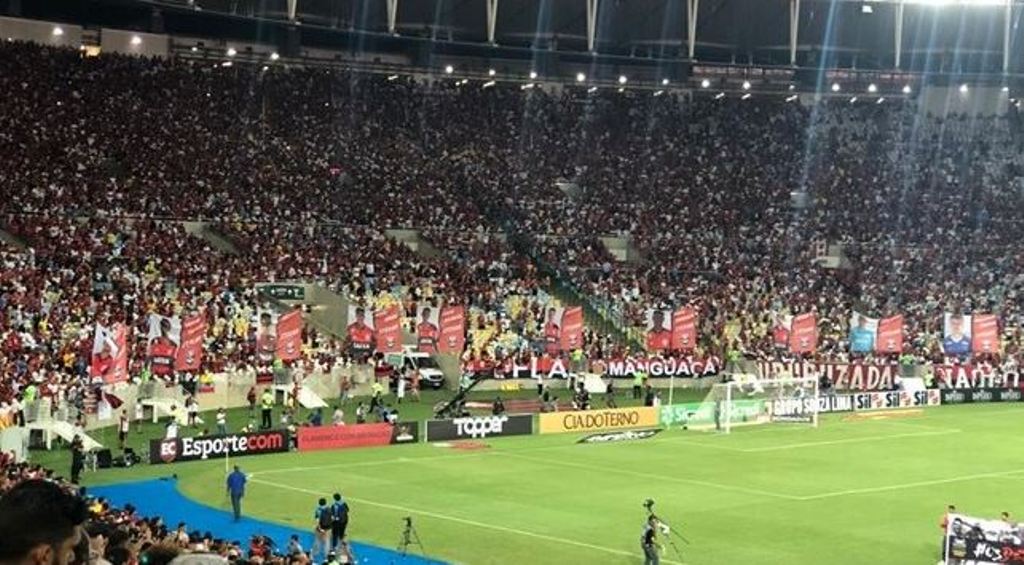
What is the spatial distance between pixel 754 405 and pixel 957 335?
13.4 m

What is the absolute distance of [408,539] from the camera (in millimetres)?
31484

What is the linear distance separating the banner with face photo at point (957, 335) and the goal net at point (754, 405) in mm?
9003

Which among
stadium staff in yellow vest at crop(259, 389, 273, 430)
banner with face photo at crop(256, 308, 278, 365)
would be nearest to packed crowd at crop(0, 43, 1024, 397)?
banner with face photo at crop(256, 308, 278, 365)

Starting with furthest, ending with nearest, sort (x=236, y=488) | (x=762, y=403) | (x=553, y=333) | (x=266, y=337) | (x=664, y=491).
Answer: (x=553, y=333) → (x=762, y=403) → (x=266, y=337) → (x=664, y=491) → (x=236, y=488)

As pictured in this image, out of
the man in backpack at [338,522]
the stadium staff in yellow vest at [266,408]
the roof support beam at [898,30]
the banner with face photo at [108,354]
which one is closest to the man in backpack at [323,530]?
the man in backpack at [338,522]

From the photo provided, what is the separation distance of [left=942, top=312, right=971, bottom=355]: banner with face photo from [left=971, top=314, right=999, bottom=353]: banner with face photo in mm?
337

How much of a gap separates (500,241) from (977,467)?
34083 millimetres

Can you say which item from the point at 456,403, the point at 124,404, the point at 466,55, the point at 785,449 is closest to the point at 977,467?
the point at 785,449

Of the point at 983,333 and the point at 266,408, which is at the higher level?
the point at 983,333

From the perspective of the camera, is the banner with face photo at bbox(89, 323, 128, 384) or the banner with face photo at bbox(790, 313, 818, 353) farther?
the banner with face photo at bbox(790, 313, 818, 353)

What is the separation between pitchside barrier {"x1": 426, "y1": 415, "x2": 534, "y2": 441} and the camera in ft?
166

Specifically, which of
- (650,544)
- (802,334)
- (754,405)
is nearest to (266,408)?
(754,405)

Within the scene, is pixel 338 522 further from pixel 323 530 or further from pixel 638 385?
pixel 638 385

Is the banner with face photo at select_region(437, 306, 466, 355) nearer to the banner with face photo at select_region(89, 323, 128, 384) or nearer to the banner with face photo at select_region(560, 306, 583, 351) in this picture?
the banner with face photo at select_region(560, 306, 583, 351)
